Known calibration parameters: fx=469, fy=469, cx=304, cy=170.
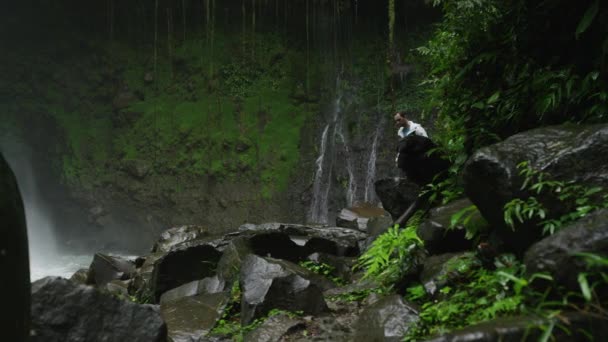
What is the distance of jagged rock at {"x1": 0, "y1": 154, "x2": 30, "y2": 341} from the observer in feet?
6.09

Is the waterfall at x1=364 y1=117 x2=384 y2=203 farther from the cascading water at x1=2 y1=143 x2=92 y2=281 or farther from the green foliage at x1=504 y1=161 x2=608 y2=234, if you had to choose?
the green foliage at x1=504 y1=161 x2=608 y2=234

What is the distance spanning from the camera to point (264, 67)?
821 inches

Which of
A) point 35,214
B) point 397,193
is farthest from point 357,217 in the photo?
point 35,214

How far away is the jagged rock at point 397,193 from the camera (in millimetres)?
5809

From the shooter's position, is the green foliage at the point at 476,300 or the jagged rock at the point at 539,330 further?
the green foliage at the point at 476,300

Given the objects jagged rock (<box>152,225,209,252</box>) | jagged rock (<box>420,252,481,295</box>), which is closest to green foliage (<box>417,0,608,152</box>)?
jagged rock (<box>420,252,481,295</box>)

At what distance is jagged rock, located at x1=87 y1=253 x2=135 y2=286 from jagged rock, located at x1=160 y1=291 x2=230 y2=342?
3689 mm

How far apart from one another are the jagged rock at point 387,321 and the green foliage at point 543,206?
97cm

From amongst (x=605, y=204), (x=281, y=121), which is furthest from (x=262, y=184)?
(x=605, y=204)

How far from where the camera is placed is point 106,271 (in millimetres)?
9086

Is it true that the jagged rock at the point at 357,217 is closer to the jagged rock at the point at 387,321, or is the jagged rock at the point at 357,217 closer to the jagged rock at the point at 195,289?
the jagged rock at the point at 195,289

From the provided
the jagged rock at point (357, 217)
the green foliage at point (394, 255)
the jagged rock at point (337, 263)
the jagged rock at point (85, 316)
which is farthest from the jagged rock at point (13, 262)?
the jagged rock at point (357, 217)

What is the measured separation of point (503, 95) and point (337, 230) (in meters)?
5.45

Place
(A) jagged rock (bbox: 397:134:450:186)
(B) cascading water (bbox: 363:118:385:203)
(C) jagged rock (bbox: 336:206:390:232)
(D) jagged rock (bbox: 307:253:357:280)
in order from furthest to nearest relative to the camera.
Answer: (B) cascading water (bbox: 363:118:385:203) → (C) jagged rock (bbox: 336:206:390:232) → (D) jagged rock (bbox: 307:253:357:280) → (A) jagged rock (bbox: 397:134:450:186)
